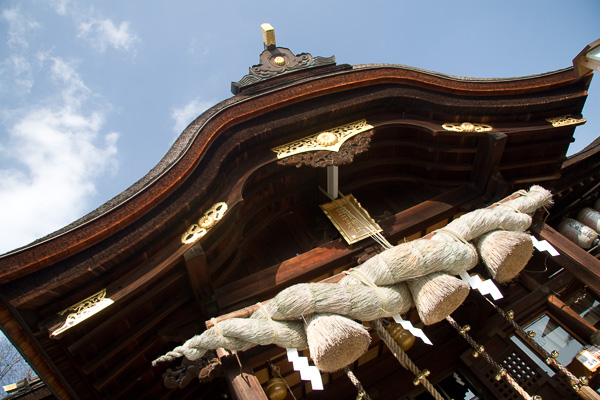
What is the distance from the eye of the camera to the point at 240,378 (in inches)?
156

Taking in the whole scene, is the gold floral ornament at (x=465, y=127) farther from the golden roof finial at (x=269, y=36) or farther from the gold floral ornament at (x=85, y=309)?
the gold floral ornament at (x=85, y=309)

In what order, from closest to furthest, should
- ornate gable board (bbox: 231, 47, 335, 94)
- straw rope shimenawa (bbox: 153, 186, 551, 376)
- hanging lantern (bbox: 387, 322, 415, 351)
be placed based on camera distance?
1. straw rope shimenawa (bbox: 153, 186, 551, 376)
2. hanging lantern (bbox: 387, 322, 415, 351)
3. ornate gable board (bbox: 231, 47, 335, 94)

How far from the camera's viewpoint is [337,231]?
6.93m

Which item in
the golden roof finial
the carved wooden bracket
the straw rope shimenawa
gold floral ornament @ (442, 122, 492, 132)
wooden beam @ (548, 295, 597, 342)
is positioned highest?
the golden roof finial

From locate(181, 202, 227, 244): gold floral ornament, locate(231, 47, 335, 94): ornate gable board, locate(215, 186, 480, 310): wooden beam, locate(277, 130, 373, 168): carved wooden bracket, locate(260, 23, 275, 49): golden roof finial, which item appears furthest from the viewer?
locate(260, 23, 275, 49): golden roof finial

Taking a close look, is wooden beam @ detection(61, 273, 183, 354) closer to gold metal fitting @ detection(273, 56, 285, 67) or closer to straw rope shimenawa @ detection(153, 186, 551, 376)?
straw rope shimenawa @ detection(153, 186, 551, 376)

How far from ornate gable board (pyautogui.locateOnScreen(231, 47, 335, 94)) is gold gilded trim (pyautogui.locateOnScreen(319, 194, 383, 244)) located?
8.42ft

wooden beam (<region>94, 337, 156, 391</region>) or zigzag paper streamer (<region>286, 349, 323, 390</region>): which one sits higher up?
wooden beam (<region>94, 337, 156, 391</region>)

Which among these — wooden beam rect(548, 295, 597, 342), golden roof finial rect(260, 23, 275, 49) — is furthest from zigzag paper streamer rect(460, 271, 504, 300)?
golden roof finial rect(260, 23, 275, 49)

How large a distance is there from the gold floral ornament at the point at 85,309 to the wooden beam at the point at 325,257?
4.80ft

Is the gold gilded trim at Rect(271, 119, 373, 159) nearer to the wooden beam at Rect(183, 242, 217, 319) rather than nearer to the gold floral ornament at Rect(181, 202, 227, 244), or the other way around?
the gold floral ornament at Rect(181, 202, 227, 244)

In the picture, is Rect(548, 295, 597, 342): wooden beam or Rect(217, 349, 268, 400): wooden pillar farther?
Rect(548, 295, 597, 342): wooden beam

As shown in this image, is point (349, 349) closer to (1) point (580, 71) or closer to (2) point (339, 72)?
(2) point (339, 72)

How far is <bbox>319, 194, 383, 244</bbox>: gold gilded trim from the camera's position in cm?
636
